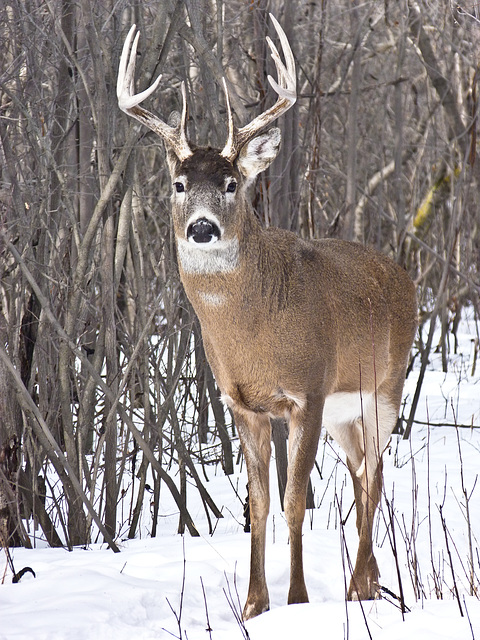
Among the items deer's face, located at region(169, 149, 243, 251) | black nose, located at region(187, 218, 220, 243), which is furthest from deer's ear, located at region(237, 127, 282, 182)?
black nose, located at region(187, 218, 220, 243)

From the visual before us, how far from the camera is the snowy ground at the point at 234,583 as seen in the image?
147 inches

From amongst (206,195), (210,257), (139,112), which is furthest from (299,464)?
(139,112)

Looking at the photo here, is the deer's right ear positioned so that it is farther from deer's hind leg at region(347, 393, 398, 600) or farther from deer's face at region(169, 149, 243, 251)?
deer's hind leg at region(347, 393, 398, 600)

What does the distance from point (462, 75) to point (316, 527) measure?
7.47 meters

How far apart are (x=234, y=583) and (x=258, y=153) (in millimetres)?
2261

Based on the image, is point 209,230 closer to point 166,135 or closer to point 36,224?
point 166,135

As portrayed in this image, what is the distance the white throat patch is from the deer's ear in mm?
428

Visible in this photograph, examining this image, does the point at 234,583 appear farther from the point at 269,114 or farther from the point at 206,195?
the point at 269,114

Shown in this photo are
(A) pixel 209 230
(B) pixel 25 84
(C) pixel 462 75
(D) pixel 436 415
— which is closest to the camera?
(A) pixel 209 230

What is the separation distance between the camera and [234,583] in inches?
151

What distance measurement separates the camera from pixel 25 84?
18.6 feet

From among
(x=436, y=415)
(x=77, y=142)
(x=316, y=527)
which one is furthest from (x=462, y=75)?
(x=316, y=527)

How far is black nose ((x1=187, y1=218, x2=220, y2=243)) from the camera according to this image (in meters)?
4.36

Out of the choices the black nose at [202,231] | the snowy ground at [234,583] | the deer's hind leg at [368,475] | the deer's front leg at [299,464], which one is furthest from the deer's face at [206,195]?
the snowy ground at [234,583]
